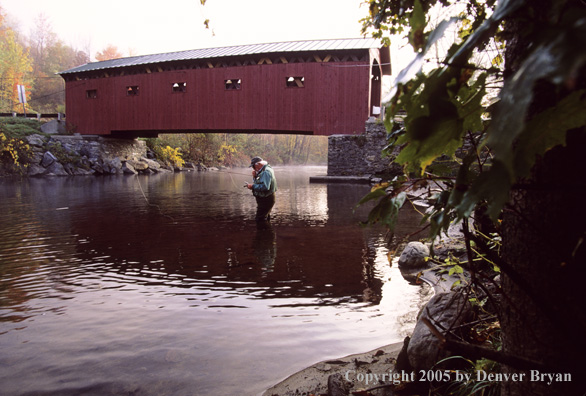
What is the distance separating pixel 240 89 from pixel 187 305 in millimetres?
18929

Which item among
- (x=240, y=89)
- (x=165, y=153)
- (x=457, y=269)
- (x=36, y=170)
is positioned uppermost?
(x=240, y=89)

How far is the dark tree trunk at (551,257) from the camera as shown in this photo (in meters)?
0.82

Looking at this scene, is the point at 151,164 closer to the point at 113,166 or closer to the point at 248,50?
the point at 113,166

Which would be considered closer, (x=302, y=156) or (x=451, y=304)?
(x=451, y=304)

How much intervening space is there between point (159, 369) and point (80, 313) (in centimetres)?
147

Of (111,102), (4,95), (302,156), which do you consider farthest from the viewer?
(302,156)

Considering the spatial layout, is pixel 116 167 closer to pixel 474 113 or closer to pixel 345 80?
pixel 345 80

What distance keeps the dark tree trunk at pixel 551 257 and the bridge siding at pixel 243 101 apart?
63.9 ft

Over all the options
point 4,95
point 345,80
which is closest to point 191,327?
point 345,80

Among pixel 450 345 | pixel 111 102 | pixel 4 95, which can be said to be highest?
pixel 4 95

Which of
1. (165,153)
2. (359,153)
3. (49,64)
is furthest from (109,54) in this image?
(359,153)

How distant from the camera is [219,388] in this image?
2.43 meters

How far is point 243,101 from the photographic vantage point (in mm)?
21234

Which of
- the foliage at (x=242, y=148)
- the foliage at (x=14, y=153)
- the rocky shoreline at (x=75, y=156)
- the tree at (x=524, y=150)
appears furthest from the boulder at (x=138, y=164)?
the tree at (x=524, y=150)
